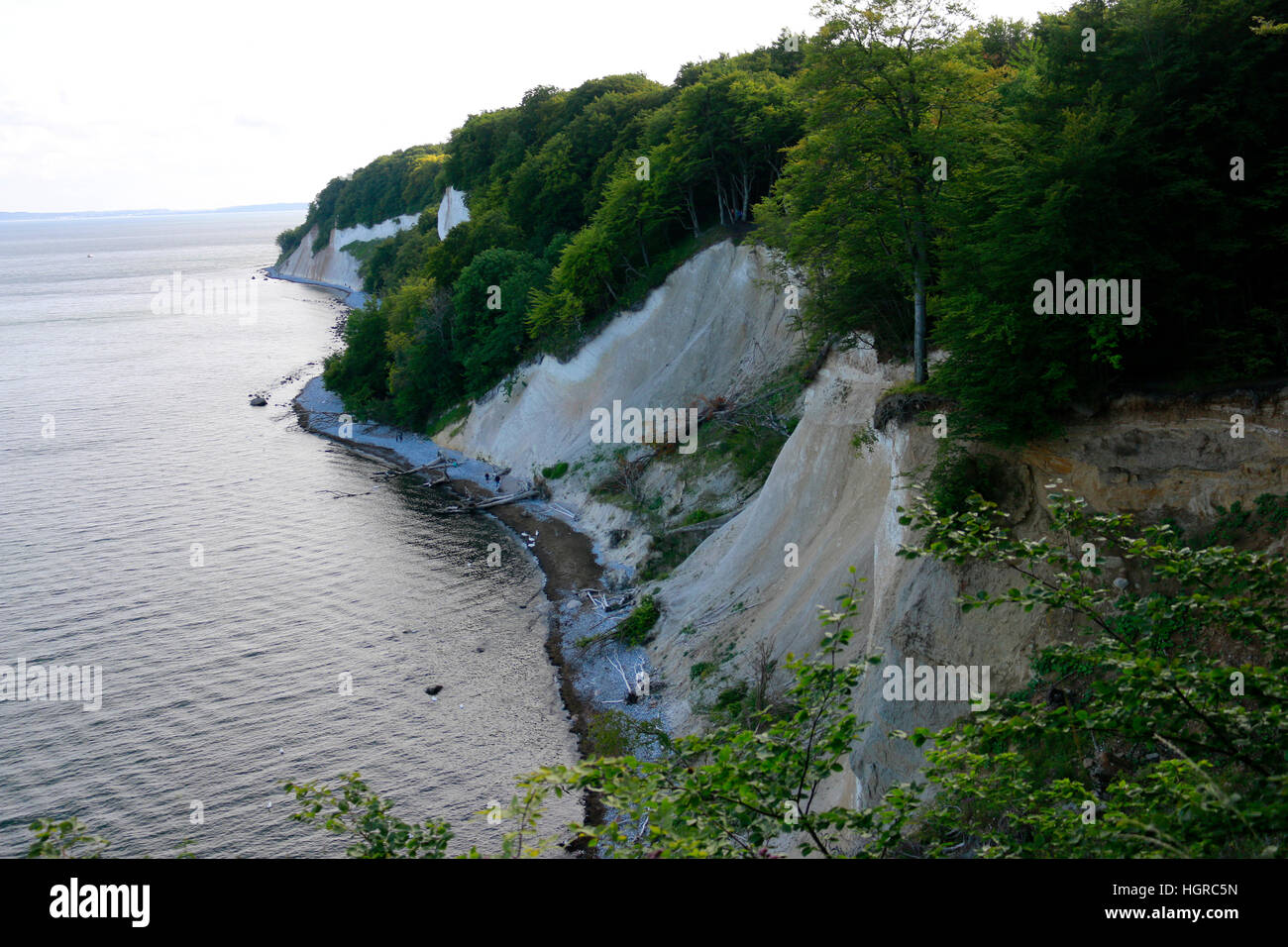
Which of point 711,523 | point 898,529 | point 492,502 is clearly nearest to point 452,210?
point 492,502

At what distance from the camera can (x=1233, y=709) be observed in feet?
24.1

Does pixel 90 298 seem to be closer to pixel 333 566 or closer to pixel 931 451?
pixel 333 566

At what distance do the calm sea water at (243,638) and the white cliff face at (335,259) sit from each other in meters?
73.4

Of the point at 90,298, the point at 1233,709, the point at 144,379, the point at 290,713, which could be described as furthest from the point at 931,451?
the point at 90,298

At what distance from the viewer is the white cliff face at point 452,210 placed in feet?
274

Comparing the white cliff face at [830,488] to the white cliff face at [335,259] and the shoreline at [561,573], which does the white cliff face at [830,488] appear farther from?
the white cliff face at [335,259]

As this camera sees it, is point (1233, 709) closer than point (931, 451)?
Yes

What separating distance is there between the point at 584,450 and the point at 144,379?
57.1m

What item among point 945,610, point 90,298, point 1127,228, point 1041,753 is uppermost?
point 90,298

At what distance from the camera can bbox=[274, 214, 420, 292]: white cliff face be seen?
434ft

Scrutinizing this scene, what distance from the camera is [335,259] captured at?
501 ft

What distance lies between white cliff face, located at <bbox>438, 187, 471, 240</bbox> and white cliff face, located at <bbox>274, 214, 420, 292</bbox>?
36.3 metres
